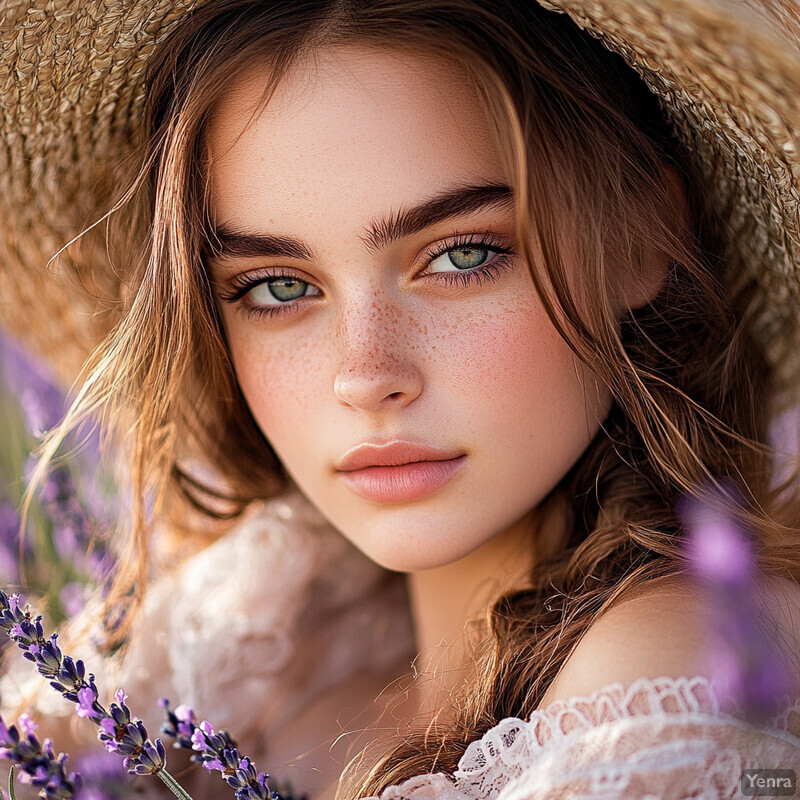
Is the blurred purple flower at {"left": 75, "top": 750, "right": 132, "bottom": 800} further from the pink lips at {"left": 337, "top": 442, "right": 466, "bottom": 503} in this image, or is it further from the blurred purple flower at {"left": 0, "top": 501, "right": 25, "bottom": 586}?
the pink lips at {"left": 337, "top": 442, "right": 466, "bottom": 503}

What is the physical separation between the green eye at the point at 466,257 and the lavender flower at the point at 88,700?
0.61 meters

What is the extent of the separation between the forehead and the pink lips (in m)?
0.30

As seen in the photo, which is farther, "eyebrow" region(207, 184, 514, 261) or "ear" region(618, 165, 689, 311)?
"ear" region(618, 165, 689, 311)

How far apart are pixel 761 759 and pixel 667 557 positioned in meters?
0.28

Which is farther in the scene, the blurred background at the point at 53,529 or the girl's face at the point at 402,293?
the blurred background at the point at 53,529

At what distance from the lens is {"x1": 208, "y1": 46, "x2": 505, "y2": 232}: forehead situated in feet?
3.16

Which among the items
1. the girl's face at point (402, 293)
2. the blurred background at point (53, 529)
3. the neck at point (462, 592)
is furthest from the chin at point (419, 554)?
the blurred background at point (53, 529)

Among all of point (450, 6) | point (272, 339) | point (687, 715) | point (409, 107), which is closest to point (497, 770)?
point (687, 715)

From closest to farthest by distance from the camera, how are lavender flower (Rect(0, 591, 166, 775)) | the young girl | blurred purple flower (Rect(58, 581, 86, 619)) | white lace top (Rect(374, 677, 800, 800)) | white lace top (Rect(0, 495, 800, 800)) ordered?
1. white lace top (Rect(374, 677, 800, 800))
2. lavender flower (Rect(0, 591, 166, 775))
3. the young girl
4. white lace top (Rect(0, 495, 800, 800))
5. blurred purple flower (Rect(58, 581, 86, 619))

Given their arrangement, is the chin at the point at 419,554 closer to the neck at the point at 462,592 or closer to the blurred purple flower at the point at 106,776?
the neck at the point at 462,592

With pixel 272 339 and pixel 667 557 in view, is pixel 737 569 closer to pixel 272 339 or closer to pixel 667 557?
pixel 667 557

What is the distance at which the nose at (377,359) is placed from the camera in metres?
0.99

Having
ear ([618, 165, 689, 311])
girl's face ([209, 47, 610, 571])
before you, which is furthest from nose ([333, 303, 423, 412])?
ear ([618, 165, 689, 311])

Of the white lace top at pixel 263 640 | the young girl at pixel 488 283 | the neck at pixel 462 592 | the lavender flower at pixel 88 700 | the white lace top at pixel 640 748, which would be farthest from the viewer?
the white lace top at pixel 263 640
